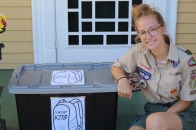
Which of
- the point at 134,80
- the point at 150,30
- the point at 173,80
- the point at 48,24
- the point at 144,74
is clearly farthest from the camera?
the point at 48,24

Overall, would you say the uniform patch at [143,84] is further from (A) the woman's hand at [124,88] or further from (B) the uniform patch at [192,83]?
(B) the uniform patch at [192,83]

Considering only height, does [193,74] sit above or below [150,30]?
below

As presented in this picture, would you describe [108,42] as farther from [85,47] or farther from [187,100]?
[187,100]

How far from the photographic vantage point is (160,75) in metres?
2.60

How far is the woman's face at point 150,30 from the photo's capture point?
2447 mm

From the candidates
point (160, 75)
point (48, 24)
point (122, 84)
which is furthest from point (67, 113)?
point (48, 24)

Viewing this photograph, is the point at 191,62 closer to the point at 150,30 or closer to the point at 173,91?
the point at 173,91

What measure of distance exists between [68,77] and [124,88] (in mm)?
454

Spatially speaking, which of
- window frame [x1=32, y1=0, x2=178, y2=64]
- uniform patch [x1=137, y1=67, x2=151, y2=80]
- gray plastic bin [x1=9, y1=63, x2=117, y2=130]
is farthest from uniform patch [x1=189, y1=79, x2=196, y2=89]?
window frame [x1=32, y1=0, x2=178, y2=64]

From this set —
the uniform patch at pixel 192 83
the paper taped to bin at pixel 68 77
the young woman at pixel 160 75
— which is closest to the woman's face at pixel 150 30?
the young woman at pixel 160 75

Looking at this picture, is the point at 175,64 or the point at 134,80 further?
the point at 134,80

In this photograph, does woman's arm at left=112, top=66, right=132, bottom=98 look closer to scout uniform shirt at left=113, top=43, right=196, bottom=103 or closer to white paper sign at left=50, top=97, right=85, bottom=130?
scout uniform shirt at left=113, top=43, right=196, bottom=103

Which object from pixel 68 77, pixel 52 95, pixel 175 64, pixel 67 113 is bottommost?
pixel 67 113

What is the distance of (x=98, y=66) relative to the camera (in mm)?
3146
